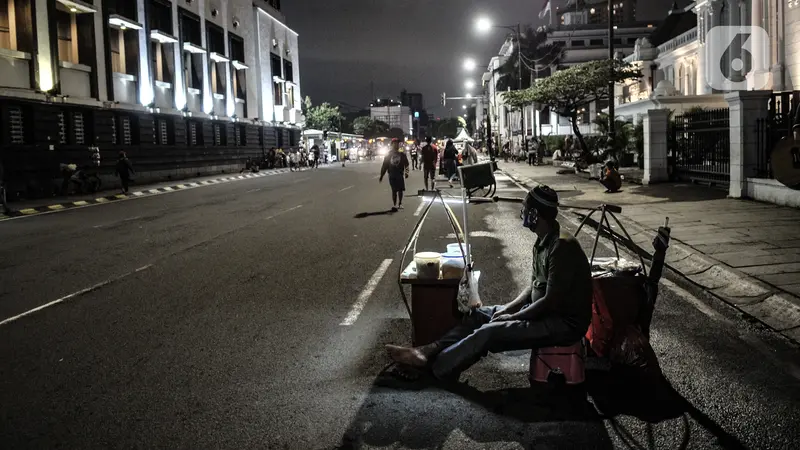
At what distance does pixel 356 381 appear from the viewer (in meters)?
5.09

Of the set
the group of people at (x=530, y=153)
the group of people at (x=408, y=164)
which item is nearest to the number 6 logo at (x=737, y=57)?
the group of people at (x=530, y=153)

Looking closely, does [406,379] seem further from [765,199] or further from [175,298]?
[765,199]

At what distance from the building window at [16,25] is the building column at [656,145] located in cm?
2302

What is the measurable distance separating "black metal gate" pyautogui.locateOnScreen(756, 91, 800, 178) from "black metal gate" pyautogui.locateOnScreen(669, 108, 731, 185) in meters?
1.60

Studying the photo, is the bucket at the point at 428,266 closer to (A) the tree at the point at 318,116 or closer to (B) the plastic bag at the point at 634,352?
(B) the plastic bag at the point at 634,352

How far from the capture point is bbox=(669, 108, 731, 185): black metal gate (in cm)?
1783

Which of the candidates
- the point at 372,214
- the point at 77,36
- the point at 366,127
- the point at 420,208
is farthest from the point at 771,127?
the point at 366,127

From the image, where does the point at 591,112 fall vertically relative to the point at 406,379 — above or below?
above

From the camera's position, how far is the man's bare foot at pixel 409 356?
5078mm

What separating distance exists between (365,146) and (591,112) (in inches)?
Result: 1414

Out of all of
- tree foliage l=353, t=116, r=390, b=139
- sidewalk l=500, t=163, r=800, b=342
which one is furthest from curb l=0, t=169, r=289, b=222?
tree foliage l=353, t=116, r=390, b=139

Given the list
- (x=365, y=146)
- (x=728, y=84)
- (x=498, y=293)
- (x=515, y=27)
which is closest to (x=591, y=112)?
(x=515, y=27)

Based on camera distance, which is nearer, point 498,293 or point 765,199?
point 498,293

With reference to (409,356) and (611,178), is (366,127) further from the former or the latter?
(409,356)
